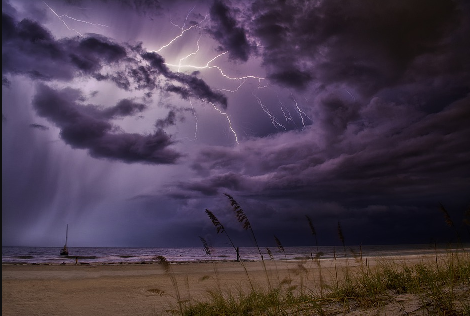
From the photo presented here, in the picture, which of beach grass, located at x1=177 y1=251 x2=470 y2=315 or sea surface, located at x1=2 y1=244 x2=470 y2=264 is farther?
sea surface, located at x1=2 y1=244 x2=470 y2=264

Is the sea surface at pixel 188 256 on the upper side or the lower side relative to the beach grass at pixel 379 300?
lower

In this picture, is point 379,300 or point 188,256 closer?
point 379,300

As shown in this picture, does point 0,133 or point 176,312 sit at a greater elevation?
point 0,133

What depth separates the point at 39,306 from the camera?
25.8ft

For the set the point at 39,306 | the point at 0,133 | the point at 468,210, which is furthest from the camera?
the point at 39,306

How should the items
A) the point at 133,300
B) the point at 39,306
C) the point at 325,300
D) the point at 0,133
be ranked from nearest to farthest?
the point at 0,133
the point at 325,300
the point at 39,306
the point at 133,300

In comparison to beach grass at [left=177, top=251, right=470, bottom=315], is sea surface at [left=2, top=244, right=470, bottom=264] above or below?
below

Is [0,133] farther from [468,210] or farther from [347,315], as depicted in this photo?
[468,210]

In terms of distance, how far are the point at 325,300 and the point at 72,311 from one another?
219 inches

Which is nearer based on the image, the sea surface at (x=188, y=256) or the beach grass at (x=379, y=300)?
the beach grass at (x=379, y=300)

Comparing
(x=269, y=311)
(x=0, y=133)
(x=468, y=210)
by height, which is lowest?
(x=269, y=311)

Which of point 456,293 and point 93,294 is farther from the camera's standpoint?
point 93,294

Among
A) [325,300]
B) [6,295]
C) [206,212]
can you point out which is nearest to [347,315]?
[325,300]

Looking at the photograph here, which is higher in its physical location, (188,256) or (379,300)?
(379,300)
